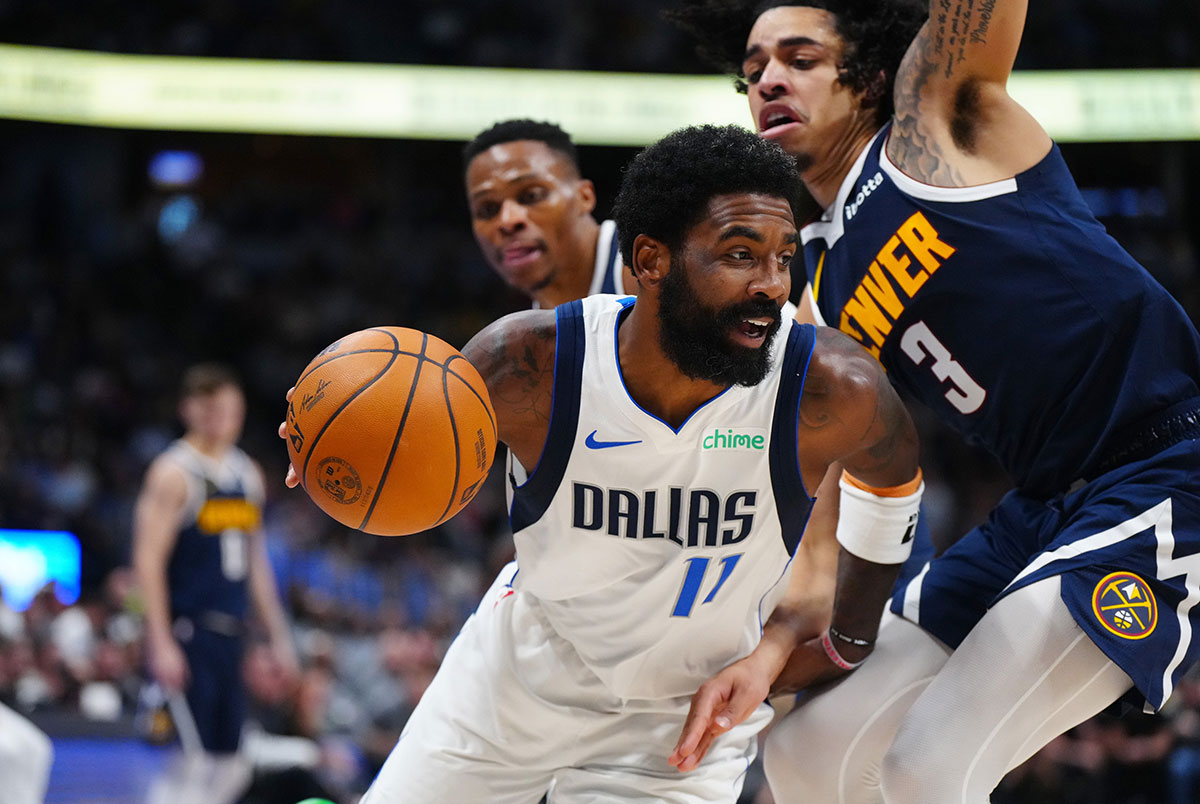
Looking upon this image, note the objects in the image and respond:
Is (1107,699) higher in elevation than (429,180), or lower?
lower

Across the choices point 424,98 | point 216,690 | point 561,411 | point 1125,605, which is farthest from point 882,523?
point 424,98

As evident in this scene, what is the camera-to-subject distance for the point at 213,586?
6.50 m

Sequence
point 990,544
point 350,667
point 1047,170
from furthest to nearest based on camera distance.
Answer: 1. point 350,667
2. point 990,544
3. point 1047,170

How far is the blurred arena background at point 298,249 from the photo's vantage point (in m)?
9.66

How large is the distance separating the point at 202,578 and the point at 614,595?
4.18 metres

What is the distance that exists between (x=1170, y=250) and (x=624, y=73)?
7.88 m

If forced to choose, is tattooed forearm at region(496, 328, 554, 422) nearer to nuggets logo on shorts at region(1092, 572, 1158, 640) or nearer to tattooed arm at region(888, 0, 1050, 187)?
tattooed arm at region(888, 0, 1050, 187)

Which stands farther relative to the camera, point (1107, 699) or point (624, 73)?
point (624, 73)

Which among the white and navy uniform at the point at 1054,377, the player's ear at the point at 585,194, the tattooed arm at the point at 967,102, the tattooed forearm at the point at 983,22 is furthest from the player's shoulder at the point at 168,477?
the tattooed forearm at the point at 983,22

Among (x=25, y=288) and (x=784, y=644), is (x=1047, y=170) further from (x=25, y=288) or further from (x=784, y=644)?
(x=25, y=288)

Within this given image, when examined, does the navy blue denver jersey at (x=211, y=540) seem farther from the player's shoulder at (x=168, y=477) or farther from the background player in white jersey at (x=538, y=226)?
the background player in white jersey at (x=538, y=226)

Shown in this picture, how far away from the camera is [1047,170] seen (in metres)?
2.98

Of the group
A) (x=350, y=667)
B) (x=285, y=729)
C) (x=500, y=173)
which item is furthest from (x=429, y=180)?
(x=500, y=173)

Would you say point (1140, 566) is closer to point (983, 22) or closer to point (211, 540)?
point (983, 22)
